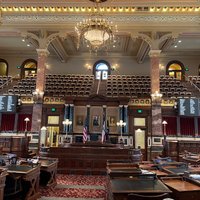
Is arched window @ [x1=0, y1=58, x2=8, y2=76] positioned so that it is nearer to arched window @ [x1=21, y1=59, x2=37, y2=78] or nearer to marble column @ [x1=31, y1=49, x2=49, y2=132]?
arched window @ [x1=21, y1=59, x2=37, y2=78]

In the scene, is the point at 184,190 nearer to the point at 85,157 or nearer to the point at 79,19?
the point at 85,157

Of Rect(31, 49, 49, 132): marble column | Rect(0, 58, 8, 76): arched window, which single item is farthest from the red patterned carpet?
Rect(0, 58, 8, 76): arched window

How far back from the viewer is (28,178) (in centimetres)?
460

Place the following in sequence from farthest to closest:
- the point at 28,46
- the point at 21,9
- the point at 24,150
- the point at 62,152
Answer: the point at 28,46 → the point at 21,9 → the point at 24,150 → the point at 62,152

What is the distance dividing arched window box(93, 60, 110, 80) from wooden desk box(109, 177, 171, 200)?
64.0 ft

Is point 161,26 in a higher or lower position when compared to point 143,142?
higher

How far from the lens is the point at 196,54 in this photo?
22156 mm

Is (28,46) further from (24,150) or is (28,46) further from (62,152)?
(62,152)

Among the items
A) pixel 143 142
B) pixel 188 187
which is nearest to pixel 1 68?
pixel 143 142


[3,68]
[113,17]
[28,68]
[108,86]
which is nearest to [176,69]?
[108,86]

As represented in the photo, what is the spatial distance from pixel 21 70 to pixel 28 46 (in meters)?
2.77

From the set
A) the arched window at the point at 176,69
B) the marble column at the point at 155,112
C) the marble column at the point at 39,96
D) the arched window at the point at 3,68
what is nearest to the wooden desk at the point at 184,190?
the marble column at the point at 155,112

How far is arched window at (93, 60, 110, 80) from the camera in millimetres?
22766

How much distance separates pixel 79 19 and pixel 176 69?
38.7 ft
